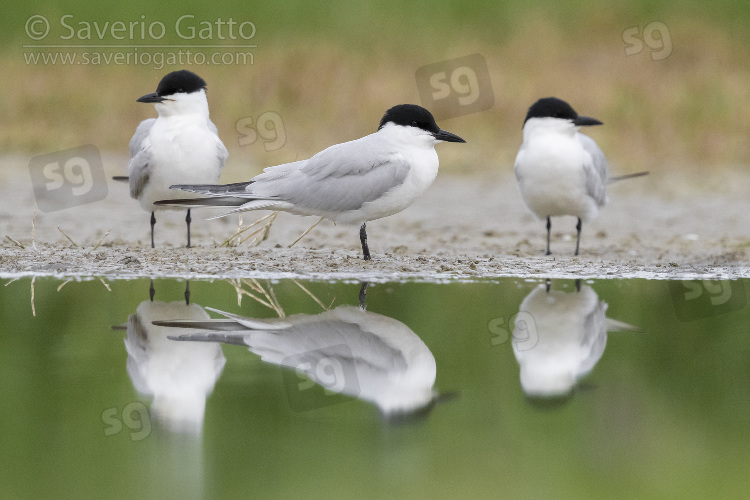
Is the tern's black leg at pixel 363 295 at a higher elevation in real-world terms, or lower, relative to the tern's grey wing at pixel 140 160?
lower

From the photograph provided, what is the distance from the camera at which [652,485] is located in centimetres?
286

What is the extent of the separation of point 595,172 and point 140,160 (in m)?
3.00

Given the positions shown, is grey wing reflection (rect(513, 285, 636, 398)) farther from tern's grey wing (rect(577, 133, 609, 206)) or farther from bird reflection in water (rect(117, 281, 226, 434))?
tern's grey wing (rect(577, 133, 609, 206))

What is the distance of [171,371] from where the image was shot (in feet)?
12.6

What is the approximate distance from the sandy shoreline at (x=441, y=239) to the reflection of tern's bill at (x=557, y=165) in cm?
34

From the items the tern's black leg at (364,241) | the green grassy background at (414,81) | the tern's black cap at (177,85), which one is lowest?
the tern's black leg at (364,241)

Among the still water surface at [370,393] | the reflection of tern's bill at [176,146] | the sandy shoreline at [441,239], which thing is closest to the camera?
the still water surface at [370,393]

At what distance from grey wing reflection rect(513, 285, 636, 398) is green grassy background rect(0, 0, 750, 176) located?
18.6 ft

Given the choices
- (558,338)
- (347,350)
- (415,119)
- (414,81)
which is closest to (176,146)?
(415,119)

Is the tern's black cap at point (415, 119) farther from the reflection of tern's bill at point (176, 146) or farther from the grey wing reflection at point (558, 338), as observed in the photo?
the reflection of tern's bill at point (176, 146)

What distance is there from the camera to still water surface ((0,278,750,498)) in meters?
2.86

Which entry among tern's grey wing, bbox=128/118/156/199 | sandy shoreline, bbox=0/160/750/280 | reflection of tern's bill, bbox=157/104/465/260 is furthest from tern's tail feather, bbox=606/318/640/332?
tern's grey wing, bbox=128/118/156/199

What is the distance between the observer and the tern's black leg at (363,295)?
199 inches

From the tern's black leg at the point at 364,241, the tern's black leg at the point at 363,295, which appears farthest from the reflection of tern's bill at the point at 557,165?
the tern's black leg at the point at 363,295
